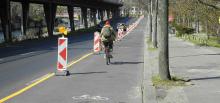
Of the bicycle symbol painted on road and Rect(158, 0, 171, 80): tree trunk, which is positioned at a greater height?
Rect(158, 0, 171, 80): tree trunk

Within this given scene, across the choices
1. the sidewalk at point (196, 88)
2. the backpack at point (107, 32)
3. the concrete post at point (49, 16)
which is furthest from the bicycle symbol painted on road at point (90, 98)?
the concrete post at point (49, 16)

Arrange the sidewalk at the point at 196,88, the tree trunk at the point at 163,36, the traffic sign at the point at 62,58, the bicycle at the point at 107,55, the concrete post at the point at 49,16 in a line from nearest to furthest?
1. the sidewalk at the point at 196,88
2. the tree trunk at the point at 163,36
3. the traffic sign at the point at 62,58
4. the bicycle at the point at 107,55
5. the concrete post at the point at 49,16

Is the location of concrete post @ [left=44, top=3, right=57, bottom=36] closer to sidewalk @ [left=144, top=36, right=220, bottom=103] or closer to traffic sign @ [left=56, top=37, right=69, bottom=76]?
traffic sign @ [left=56, top=37, right=69, bottom=76]

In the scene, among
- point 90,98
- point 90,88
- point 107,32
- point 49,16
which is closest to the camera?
point 90,98

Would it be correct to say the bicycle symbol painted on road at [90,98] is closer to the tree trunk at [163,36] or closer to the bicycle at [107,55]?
the tree trunk at [163,36]

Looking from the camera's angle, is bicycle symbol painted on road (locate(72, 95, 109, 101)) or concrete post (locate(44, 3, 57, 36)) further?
concrete post (locate(44, 3, 57, 36))

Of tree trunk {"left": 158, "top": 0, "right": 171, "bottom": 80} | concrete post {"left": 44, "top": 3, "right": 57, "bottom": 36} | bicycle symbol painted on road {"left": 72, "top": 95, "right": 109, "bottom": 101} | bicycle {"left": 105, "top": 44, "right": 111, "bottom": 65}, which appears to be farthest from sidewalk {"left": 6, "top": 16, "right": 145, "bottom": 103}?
concrete post {"left": 44, "top": 3, "right": 57, "bottom": 36}

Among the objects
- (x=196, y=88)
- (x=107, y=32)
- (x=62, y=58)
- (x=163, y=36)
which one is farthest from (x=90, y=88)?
(x=107, y=32)

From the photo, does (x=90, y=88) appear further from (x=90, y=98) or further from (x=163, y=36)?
(x=163, y=36)

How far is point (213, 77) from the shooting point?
1446 centimetres

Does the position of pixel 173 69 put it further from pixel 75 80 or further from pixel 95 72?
pixel 75 80

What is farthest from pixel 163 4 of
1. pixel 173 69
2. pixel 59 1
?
pixel 59 1

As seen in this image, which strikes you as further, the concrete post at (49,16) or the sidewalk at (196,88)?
the concrete post at (49,16)

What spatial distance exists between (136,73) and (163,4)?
3562 mm
